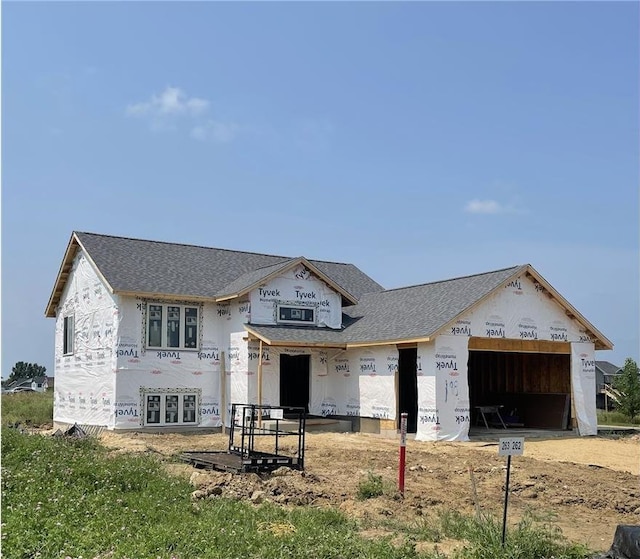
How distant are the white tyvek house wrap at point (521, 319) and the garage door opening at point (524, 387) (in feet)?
5.31

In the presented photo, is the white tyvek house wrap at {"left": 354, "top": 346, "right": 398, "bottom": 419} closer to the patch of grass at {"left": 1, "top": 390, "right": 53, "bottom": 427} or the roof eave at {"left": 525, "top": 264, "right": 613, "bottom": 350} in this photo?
the roof eave at {"left": 525, "top": 264, "right": 613, "bottom": 350}

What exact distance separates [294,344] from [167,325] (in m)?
4.09


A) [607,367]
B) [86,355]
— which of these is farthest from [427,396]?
[607,367]

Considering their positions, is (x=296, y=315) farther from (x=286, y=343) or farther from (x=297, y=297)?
(x=286, y=343)

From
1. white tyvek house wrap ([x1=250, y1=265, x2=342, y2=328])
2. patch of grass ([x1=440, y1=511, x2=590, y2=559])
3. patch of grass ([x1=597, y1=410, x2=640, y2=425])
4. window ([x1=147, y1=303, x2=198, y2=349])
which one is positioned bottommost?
patch of grass ([x1=597, y1=410, x2=640, y2=425])

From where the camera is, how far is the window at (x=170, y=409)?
23.2 metres

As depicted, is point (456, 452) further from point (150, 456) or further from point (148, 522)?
point (148, 522)

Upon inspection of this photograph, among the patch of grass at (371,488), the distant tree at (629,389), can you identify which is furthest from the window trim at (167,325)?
the distant tree at (629,389)

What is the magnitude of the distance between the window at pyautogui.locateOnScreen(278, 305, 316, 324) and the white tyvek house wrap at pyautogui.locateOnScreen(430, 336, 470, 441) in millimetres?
5425

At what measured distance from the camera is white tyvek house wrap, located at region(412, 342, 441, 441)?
21.0 meters

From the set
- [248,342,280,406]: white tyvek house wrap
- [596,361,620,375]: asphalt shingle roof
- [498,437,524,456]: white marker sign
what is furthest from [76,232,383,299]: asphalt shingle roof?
[596,361,620,375]: asphalt shingle roof

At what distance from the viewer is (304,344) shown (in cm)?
2305

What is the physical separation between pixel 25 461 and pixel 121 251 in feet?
42.5

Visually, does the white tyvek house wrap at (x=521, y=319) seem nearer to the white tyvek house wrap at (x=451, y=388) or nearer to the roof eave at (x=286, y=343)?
the white tyvek house wrap at (x=451, y=388)
